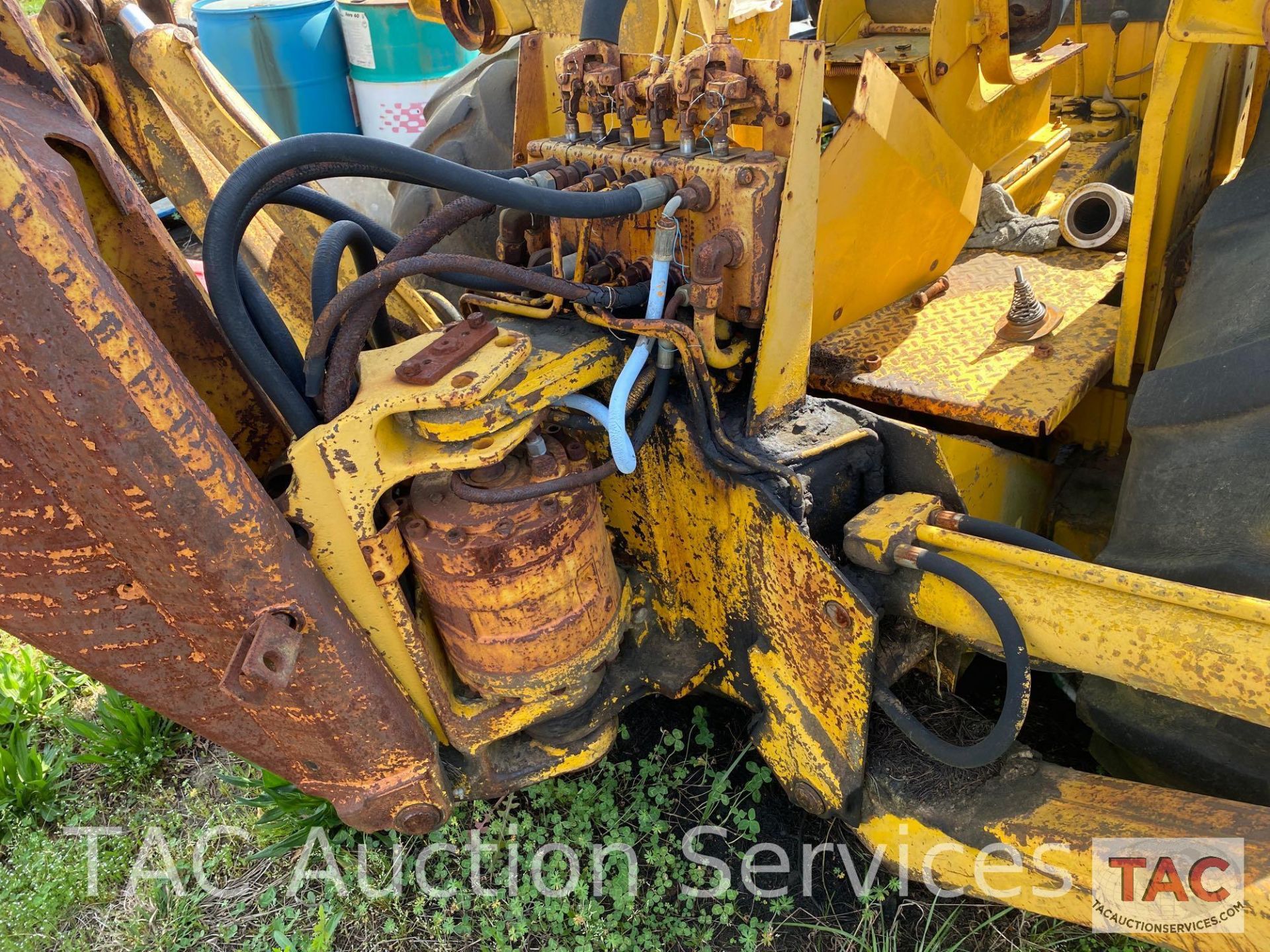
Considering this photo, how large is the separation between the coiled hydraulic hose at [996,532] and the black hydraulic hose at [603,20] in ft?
3.81

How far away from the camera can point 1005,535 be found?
1.72 m

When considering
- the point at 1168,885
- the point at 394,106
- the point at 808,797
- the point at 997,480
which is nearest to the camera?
the point at 1168,885

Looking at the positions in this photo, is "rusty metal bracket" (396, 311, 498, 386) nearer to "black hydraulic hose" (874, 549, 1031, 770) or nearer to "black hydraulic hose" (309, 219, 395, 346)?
"black hydraulic hose" (309, 219, 395, 346)

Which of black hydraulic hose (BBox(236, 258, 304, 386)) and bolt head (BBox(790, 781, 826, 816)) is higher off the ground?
black hydraulic hose (BBox(236, 258, 304, 386))

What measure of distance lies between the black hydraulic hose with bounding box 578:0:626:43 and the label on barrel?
474cm

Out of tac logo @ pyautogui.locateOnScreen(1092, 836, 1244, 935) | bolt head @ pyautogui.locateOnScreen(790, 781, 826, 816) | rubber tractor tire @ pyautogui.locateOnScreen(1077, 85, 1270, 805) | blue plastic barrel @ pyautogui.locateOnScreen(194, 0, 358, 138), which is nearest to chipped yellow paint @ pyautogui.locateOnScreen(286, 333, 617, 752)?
bolt head @ pyautogui.locateOnScreen(790, 781, 826, 816)

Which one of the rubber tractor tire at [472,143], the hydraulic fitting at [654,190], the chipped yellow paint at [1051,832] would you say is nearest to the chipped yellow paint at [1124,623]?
the chipped yellow paint at [1051,832]

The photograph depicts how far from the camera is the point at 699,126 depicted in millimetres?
1774

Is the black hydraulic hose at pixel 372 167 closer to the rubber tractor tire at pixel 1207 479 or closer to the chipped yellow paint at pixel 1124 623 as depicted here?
the chipped yellow paint at pixel 1124 623

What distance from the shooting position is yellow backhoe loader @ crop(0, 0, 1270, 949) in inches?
57.2

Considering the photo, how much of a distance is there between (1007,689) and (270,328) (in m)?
1.47

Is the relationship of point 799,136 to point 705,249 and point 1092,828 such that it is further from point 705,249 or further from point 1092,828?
point 1092,828

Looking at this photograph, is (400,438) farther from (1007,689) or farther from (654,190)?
(1007,689)

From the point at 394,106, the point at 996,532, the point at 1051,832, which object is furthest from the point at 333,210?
the point at 394,106
